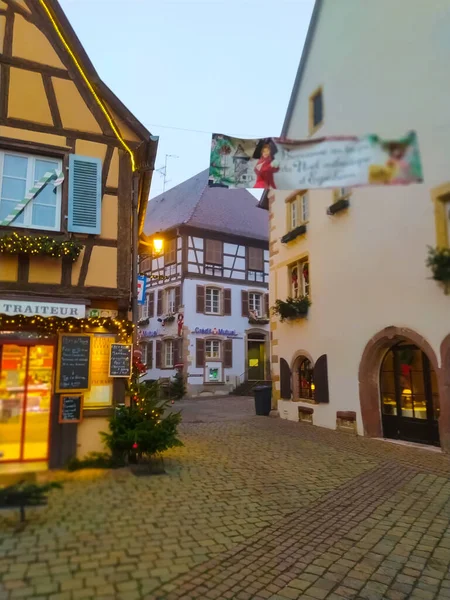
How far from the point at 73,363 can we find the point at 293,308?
711cm

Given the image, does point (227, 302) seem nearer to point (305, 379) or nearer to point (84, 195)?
point (305, 379)

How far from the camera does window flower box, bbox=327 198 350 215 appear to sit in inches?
426

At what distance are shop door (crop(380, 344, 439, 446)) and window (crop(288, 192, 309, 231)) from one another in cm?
498

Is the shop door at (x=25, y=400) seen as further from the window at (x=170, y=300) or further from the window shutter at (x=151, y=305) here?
the window shutter at (x=151, y=305)

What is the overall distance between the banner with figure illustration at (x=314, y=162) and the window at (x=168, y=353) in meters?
19.4

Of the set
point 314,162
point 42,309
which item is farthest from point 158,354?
point 314,162

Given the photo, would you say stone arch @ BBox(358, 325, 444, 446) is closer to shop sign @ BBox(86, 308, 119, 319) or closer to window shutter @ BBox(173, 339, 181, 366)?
shop sign @ BBox(86, 308, 119, 319)

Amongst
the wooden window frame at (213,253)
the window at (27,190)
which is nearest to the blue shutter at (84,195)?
the window at (27,190)

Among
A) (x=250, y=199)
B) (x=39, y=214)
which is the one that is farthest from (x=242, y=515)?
(x=250, y=199)

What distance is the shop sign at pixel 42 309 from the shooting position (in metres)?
6.76

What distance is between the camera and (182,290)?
23.6 metres

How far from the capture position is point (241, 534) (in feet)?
14.2

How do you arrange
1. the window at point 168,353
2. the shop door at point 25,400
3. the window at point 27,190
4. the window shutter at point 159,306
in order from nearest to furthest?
the shop door at point 25,400, the window at point 27,190, the window at point 168,353, the window shutter at point 159,306

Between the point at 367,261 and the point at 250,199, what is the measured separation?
21.1 metres
